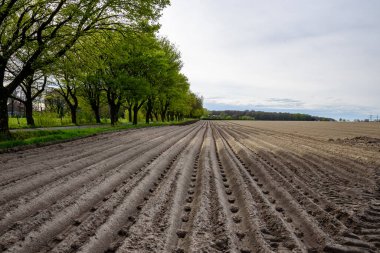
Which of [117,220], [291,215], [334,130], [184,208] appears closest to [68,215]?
[117,220]

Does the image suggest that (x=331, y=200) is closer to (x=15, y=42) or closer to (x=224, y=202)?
(x=224, y=202)

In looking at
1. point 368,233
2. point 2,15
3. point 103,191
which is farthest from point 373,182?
point 2,15

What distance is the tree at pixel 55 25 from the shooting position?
13.4 meters

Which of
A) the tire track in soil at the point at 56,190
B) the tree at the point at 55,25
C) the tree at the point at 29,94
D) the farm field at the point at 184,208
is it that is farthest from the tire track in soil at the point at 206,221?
the tree at the point at 29,94

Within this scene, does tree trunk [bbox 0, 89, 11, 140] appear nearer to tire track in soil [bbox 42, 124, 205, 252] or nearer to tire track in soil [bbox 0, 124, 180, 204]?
tire track in soil [bbox 0, 124, 180, 204]

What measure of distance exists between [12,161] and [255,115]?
192662 millimetres

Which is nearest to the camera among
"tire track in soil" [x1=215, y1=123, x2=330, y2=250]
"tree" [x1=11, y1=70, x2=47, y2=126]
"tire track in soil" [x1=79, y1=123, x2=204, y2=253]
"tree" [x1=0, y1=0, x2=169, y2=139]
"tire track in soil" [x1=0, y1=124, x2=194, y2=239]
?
"tire track in soil" [x1=79, y1=123, x2=204, y2=253]

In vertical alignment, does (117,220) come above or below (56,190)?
below

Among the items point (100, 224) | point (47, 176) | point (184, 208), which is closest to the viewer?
Result: point (100, 224)

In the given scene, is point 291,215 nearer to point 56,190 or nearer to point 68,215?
point 68,215

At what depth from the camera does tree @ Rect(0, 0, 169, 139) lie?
13445 millimetres

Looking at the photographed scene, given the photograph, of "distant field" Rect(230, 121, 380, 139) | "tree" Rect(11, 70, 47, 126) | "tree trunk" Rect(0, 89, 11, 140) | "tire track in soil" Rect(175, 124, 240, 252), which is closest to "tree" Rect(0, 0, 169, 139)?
"tree trunk" Rect(0, 89, 11, 140)

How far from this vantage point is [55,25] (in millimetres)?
14602

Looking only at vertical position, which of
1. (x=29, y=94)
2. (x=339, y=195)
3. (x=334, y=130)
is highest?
(x=29, y=94)
